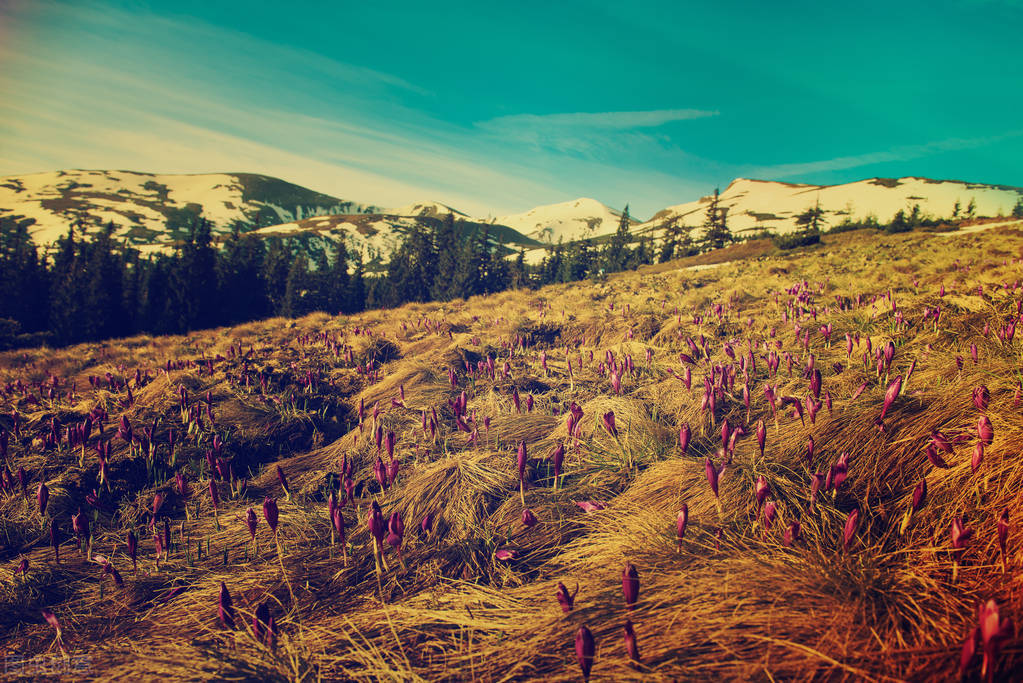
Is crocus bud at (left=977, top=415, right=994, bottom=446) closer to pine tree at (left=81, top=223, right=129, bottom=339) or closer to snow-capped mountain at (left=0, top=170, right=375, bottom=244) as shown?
pine tree at (left=81, top=223, right=129, bottom=339)

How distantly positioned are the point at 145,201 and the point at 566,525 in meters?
196

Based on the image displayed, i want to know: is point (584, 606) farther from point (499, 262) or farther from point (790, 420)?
point (499, 262)

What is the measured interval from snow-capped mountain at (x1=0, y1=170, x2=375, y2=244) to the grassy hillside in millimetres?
125934

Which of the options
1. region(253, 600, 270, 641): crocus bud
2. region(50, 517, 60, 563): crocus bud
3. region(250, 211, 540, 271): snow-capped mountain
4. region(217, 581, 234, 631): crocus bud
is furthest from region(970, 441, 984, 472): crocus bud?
region(250, 211, 540, 271): snow-capped mountain

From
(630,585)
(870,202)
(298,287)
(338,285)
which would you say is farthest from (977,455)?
(870,202)

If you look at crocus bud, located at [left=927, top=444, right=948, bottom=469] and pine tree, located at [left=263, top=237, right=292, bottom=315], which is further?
pine tree, located at [left=263, top=237, right=292, bottom=315]

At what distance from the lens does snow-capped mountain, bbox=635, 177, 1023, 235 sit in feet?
271

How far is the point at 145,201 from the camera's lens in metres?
146

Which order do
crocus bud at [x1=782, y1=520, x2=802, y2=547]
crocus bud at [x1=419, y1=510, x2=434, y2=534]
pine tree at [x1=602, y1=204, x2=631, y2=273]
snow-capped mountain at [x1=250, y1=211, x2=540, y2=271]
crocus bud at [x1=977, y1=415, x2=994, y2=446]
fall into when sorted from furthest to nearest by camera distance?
1. snow-capped mountain at [x1=250, y1=211, x2=540, y2=271]
2. pine tree at [x1=602, y1=204, x2=631, y2=273]
3. crocus bud at [x1=419, y1=510, x2=434, y2=534]
4. crocus bud at [x1=977, y1=415, x2=994, y2=446]
5. crocus bud at [x1=782, y1=520, x2=802, y2=547]

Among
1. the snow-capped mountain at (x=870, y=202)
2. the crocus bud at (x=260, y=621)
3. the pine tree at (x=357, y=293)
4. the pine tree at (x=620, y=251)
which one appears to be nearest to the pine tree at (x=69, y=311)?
the pine tree at (x=357, y=293)

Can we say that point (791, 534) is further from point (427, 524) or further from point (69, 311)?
point (69, 311)

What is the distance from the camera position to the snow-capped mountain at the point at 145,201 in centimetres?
11731

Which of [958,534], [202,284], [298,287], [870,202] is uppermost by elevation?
[870,202]

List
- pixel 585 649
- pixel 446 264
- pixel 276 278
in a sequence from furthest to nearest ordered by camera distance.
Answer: pixel 446 264 → pixel 276 278 → pixel 585 649
